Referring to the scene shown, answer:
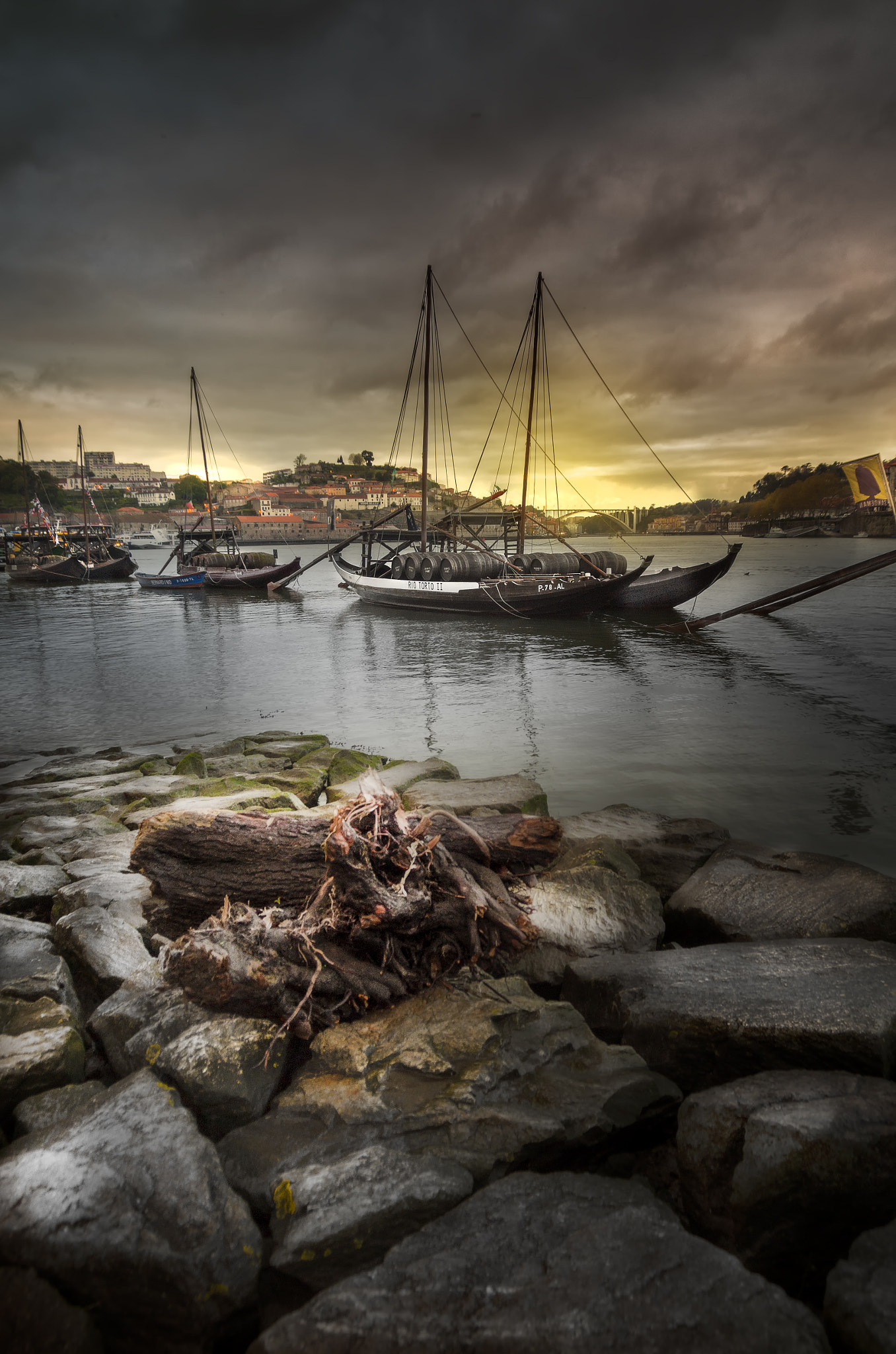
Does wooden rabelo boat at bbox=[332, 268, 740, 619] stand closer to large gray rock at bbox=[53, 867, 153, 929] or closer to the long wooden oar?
the long wooden oar

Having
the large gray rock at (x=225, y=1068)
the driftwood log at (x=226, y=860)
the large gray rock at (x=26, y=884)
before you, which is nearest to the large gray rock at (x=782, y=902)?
the driftwood log at (x=226, y=860)

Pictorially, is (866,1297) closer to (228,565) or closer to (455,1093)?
(455,1093)

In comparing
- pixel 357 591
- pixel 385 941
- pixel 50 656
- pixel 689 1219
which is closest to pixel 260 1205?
pixel 385 941

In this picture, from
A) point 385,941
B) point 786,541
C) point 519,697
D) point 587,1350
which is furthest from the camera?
point 786,541

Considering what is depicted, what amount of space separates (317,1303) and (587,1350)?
77 cm

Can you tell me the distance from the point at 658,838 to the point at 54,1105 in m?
4.50

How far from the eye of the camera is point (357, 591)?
34156 millimetres

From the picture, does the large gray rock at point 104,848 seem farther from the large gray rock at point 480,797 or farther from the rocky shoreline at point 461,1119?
the large gray rock at point 480,797

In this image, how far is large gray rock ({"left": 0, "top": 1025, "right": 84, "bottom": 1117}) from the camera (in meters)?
2.67

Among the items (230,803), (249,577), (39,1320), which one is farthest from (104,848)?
(249,577)

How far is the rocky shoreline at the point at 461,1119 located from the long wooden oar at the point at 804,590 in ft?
43.6

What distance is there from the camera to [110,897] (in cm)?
421

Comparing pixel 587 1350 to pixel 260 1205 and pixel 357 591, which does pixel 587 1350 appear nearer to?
pixel 260 1205

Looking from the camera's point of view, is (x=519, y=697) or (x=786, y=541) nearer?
(x=519, y=697)
